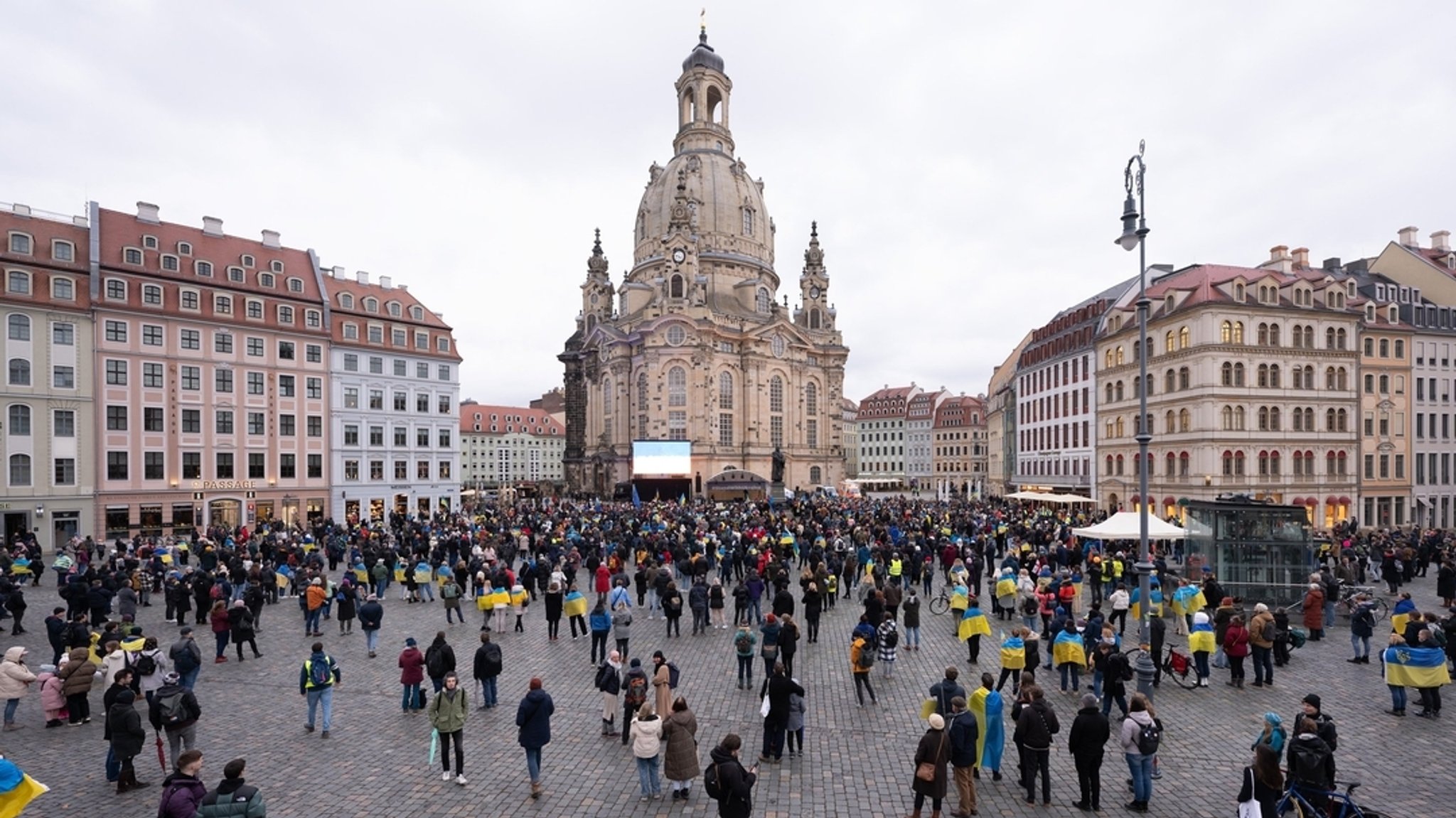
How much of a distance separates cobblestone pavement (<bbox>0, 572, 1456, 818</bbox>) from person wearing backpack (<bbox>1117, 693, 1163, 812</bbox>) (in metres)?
0.36

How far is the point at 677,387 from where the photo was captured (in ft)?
259

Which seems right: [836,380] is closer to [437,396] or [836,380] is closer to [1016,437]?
[1016,437]

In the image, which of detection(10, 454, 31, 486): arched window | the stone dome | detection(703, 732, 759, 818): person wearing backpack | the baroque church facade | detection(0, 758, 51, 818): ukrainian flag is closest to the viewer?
detection(0, 758, 51, 818): ukrainian flag

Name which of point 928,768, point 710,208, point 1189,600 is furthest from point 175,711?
point 710,208

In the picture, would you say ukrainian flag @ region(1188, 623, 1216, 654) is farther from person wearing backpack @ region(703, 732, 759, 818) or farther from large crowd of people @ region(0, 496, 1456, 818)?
person wearing backpack @ region(703, 732, 759, 818)

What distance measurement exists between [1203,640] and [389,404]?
164 ft

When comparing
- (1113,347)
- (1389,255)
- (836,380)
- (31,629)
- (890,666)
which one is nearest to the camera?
(890,666)

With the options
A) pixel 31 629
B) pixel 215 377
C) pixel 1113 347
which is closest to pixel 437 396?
Answer: pixel 215 377

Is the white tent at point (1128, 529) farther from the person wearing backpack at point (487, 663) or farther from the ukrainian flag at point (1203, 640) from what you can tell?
the person wearing backpack at point (487, 663)

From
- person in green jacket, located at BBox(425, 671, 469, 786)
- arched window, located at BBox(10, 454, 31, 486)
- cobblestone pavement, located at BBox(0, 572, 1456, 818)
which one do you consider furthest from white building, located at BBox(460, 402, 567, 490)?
person in green jacket, located at BBox(425, 671, 469, 786)

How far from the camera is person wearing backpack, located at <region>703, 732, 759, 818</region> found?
7406mm

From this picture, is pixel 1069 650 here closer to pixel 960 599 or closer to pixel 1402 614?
pixel 960 599

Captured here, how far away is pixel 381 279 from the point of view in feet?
181

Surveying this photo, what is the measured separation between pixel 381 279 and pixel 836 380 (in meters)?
54.7
